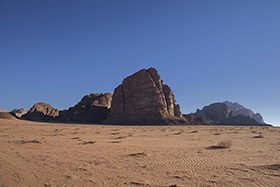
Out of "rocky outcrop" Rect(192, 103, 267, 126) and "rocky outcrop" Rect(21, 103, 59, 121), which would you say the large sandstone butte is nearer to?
"rocky outcrop" Rect(21, 103, 59, 121)

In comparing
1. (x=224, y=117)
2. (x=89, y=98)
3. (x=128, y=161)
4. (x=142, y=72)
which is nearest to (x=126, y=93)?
(x=142, y=72)

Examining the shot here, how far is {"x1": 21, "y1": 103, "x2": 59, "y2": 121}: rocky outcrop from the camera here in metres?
89.5

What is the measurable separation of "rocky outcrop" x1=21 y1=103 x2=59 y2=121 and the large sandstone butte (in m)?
44.8

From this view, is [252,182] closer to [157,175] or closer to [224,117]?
[157,175]

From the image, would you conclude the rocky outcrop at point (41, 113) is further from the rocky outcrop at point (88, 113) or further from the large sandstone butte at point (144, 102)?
the large sandstone butte at point (144, 102)

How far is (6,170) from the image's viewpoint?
5168 mm

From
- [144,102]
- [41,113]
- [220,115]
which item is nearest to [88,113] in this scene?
[144,102]

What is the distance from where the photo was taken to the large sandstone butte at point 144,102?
61688 millimetres

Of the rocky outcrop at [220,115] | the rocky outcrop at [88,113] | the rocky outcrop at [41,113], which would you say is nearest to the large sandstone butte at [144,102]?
the rocky outcrop at [88,113]

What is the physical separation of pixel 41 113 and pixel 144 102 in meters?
67.0

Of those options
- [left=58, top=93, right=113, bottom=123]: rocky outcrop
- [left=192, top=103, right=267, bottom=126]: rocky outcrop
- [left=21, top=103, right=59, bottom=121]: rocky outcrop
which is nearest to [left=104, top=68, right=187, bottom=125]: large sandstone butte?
[left=58, top=93, right=113, bottom=123]: rocky outcrop

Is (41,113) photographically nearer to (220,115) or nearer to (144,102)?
(144,102)

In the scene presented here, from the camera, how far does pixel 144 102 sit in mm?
65562

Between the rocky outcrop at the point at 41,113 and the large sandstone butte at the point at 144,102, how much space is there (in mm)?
44791
